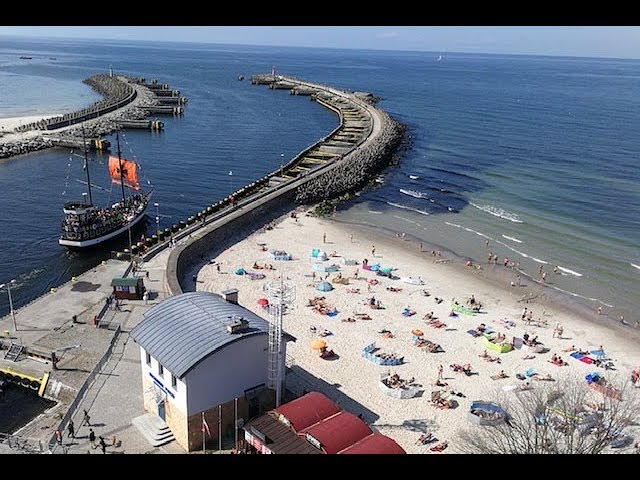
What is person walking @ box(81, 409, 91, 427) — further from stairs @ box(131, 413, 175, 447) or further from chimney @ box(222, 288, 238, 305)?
chimney @ box(222, 288, 238, 305)

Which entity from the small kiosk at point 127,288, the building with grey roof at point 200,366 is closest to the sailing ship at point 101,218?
the small kiosk at point 127,288

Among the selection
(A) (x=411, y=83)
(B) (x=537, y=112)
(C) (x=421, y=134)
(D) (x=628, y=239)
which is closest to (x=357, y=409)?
(D) (x=628, y=239)

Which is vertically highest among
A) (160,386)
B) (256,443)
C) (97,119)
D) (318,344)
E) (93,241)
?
(97,119)

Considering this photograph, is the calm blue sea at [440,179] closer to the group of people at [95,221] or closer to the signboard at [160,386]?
the group of people at [95,221]

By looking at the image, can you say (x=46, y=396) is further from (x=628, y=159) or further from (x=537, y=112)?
(x=537, y=112)

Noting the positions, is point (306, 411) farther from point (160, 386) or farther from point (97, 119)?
point (97, 119)

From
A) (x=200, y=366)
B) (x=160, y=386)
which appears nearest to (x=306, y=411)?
(x=200, y=366)

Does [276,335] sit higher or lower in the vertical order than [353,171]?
higher
